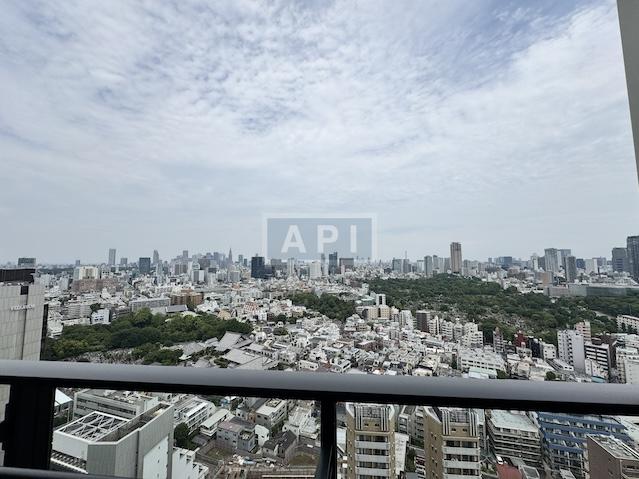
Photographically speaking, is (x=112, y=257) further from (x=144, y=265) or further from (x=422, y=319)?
(x=422, y=319)

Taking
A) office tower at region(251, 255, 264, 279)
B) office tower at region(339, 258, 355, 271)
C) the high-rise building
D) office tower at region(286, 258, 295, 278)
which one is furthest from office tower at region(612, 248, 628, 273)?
the high-rise building

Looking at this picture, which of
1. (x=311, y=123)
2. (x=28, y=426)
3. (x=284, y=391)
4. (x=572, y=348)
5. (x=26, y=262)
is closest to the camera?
(x=284, y=391)

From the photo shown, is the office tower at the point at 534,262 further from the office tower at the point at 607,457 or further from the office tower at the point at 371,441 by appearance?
the office tower at the point at 371,441

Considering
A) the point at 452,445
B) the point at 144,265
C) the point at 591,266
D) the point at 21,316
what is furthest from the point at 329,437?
the point at 21,316

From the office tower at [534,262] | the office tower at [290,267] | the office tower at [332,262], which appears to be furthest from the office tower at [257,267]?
the office tower at [534,262]

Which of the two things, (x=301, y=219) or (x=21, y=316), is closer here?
(x=21, y=316)

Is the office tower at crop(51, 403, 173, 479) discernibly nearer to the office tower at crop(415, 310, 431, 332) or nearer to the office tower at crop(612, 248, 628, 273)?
the office tower at crop(415, 310, 431, 332)

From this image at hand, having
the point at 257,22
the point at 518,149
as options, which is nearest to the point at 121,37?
the point at 257,22
